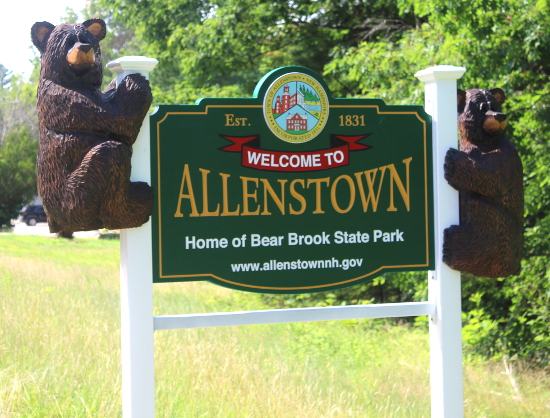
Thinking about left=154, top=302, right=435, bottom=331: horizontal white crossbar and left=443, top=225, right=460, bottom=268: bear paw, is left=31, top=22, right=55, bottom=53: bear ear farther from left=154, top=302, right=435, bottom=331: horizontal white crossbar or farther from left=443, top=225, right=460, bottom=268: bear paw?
left=443, top=225, right=460, bottom=268: bear paw

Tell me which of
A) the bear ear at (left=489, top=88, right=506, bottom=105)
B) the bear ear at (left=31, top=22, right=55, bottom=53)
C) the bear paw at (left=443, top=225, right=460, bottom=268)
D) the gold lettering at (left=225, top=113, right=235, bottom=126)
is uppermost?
the bear ear at (left=31, top=22, right=55, bottom=53)

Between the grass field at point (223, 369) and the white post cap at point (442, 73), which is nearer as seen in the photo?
the white post cap at point (442, 73)

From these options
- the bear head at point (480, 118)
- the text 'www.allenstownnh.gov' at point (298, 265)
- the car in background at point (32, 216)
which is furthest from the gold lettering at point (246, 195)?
the car in background at point (32, 216)

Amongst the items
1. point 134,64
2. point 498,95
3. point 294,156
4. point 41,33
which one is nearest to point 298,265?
point 294,156

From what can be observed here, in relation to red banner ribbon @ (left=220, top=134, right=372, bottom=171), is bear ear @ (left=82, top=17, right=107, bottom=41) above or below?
above

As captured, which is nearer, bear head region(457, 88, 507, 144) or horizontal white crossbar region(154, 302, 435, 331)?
horizontal white crossbar region(154, 302, 435, 331)

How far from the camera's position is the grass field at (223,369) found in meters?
4.26

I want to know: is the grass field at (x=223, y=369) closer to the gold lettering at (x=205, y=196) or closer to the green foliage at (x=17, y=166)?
the gold lettering at (x=205, y=196)

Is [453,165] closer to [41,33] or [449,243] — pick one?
[449,243]

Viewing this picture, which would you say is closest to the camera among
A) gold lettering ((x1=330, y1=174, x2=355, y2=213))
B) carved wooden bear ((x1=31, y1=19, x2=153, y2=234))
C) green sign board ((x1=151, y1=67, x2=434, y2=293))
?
carved wooden bear ((x1=31, y1=19, x2=153, y2=234))

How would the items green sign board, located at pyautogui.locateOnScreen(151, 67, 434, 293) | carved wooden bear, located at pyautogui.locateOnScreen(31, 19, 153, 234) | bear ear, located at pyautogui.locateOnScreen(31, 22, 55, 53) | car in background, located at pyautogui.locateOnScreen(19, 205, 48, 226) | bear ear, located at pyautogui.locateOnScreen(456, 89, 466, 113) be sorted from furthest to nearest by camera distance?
car in background, located at pyautogui.locateOnScreen(19, 205, 48, 226) < bear ear, located at pyautogui.locateOnScreen(456, 89, 466, 113) < green sign board, located at pyautogui.locateOnScreen(151, 67, 434, 293) < bear ear, located at pyautogui.locateOnScreen(31, 22, 55, 53) < carved wooden bear, located at pyautogui.locateOnScreen(31, 19, 153, 234)

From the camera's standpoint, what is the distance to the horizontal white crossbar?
9.92ft

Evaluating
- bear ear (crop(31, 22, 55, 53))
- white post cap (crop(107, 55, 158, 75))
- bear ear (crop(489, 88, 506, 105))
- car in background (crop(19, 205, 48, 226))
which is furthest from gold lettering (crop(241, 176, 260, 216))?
car in background (crop(19, 205, 48, 226))

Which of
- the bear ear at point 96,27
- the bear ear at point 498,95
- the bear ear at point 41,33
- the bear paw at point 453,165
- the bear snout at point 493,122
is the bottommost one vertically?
the bear paw at point 453,165
